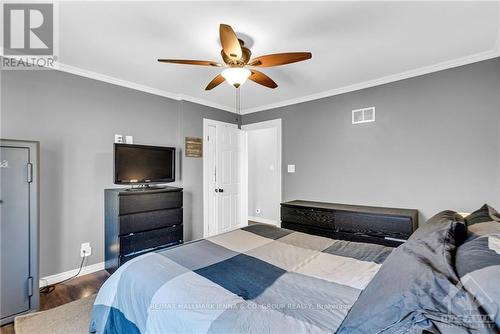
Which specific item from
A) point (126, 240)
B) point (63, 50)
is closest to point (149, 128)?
point (63, 50)

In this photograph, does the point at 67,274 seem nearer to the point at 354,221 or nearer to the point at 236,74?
the point at 236,74

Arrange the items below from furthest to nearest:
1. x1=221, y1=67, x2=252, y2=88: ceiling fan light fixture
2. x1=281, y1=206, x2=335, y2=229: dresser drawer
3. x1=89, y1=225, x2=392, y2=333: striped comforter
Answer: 1. x1=281, y1=206, x2=335, y2=229: dresser drawer
2. x1=221, y1=67, x2=252, y2=88: ceiling fan light fixture
3. x1=89, y1=225, x2=392, y2=333: striped comforter

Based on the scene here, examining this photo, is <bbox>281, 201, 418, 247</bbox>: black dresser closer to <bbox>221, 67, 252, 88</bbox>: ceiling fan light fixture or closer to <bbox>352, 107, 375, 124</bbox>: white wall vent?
<bbox>352, 107, 375, 124</bbox>: white wall vent

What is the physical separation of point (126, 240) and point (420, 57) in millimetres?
3777

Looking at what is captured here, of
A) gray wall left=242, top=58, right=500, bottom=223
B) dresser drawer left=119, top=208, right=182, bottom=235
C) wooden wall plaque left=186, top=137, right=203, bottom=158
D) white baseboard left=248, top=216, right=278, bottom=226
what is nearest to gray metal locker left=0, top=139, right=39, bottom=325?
dresser drawer left=119, top=208, right=182, bottom=235

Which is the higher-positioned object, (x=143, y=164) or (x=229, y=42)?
(x=229, y=42)

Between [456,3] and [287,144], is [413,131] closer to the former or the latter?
[456,3]

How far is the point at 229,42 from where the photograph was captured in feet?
5.47

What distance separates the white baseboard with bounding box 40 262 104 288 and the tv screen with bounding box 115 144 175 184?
111cm

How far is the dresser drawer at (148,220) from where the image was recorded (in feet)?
8.73

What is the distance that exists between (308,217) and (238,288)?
2.30 m

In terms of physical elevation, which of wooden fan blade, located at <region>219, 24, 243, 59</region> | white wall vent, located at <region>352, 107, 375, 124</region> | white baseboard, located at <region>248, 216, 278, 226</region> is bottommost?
white baseboard, located at <region>248, 216, 278, 226</region>

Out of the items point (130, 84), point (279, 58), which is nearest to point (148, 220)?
point (130, 84)

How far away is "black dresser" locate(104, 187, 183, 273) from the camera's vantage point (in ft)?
8.66
